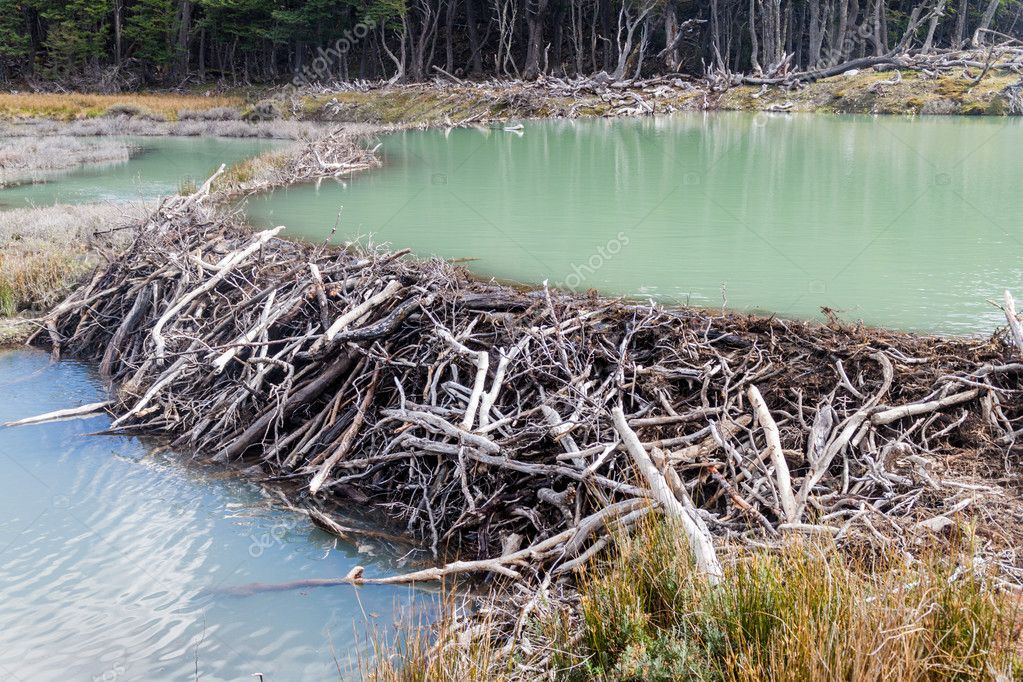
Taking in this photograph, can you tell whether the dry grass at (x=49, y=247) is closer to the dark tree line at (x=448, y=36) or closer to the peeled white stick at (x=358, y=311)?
the peeled white stick at (x=358, y=311)

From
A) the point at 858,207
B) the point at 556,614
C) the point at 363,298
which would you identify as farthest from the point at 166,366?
the point at 858,207

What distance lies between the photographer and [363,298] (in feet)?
24.9

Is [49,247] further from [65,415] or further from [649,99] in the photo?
[649,99]

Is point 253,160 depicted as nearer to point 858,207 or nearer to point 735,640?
point 858,207

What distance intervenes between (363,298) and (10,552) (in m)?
3.27

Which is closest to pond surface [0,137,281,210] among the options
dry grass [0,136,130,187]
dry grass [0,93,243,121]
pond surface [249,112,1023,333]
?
dry grass [0,136,130,187]

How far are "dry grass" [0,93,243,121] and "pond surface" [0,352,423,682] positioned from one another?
35733mm

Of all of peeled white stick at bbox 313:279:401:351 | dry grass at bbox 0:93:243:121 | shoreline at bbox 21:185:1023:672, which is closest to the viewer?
shoreline at bbox 21:185:1023:672

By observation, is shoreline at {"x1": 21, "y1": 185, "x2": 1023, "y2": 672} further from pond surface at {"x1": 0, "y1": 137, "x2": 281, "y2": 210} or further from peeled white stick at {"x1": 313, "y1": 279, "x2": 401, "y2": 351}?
pond surface at {"x1": 0, "y1": 137, "x2": 281, "y2": 210}

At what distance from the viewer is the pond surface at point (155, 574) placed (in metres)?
4.89

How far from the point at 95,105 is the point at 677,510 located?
43781mm

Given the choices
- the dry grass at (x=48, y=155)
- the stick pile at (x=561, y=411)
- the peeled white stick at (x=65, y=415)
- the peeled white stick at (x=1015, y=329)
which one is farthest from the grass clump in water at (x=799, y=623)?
the dry grass at (x=48, y=155)

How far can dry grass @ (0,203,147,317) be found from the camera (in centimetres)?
1112

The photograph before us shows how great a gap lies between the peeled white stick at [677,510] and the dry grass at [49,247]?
8.56 m
